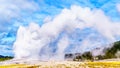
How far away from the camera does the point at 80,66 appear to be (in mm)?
133125

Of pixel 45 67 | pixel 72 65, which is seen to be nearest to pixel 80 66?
pixel 72 65

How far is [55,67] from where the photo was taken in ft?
438

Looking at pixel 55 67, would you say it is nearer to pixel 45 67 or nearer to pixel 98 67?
pixel 45 67

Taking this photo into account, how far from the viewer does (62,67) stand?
436ft

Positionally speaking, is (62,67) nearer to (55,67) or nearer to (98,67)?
(55,67)

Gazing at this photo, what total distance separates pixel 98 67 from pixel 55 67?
17.8m

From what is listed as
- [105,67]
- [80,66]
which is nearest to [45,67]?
[80,66]

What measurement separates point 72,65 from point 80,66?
12.2ft

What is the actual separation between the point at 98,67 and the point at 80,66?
7588 mm

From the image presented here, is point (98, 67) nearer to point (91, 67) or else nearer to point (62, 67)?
point (91, 67)

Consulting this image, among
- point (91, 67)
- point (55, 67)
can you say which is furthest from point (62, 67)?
point (91, 67)

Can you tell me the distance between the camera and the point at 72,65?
134875mm

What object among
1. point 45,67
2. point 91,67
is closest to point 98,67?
point 91,67

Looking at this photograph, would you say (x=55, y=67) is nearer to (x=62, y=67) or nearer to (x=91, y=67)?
(x=62, y=67)
